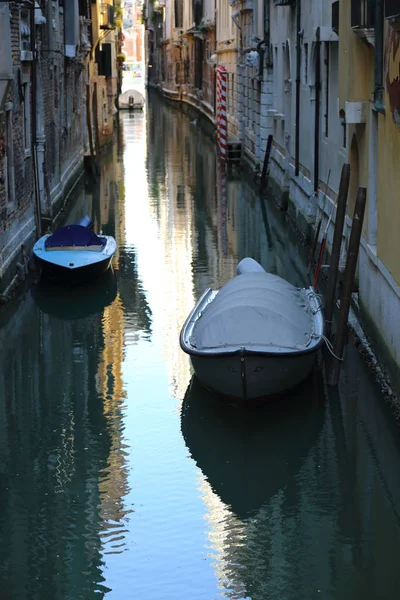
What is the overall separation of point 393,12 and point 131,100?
164ft

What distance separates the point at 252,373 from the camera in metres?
10.1

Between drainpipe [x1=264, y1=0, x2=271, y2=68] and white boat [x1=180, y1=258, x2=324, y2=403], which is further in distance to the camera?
drainpipe [x1=264, y1=0, x2=271, y2=68]

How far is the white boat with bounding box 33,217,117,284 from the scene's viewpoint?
15.7 m

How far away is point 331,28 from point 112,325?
18.0ft

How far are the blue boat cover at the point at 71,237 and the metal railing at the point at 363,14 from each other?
5.84 meters

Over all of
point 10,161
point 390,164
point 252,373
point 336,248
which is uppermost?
point 390,164

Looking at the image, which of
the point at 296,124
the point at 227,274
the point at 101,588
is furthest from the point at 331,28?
the point at 101,588

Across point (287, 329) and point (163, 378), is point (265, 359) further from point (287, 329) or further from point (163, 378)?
point (163, 378)

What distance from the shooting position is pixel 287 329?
10.6 metres

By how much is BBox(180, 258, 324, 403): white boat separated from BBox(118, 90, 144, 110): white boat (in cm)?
4819

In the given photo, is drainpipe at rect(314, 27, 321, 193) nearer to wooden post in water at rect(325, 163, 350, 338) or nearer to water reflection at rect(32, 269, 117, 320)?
water reflection at rect(32, 269, 117, 320)

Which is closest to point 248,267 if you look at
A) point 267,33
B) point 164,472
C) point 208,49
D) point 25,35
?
point 164,472

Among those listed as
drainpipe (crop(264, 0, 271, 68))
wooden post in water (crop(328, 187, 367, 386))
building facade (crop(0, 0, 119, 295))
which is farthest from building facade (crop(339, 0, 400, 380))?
drainpipe (crop(264, 0, 271, 68))

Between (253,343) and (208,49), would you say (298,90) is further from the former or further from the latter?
(208,49)
